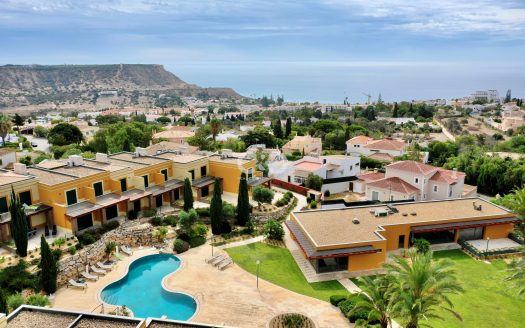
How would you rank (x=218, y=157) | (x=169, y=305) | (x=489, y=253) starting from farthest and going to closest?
(x=218, y=157)
(x=489, y=253)
(x=169, y=305)

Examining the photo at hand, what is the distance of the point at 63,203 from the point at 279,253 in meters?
18.9

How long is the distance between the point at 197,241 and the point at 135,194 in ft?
29.5

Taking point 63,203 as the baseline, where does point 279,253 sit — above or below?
below

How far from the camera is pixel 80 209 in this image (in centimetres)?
3328

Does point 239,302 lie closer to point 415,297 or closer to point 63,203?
point 415,297

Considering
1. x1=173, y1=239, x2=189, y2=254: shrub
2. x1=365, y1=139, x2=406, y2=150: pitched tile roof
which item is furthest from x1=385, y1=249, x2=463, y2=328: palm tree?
x1=365, y1=139, x2=406, y2=150: pitched tile roof

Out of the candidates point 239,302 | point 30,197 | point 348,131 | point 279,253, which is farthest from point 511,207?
point 348,131

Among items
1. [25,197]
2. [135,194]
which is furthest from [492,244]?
[25,197]

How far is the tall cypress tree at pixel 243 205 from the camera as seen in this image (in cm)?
3716

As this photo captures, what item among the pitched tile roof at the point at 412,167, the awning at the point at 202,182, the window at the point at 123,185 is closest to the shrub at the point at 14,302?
the window at the point at 123,185

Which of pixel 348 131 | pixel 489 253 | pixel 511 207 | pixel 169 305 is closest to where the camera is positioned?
pixel 169 305

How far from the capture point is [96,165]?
40969mm

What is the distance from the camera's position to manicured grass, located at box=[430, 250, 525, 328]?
77.1 ft

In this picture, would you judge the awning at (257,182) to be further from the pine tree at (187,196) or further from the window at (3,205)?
the window at (3,205)
